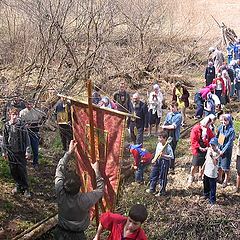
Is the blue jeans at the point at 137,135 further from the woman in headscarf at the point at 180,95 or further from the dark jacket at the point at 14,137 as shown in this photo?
the dark jacket at the point at 14,137

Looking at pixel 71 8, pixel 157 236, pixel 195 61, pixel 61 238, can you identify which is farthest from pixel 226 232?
pixel 195 61

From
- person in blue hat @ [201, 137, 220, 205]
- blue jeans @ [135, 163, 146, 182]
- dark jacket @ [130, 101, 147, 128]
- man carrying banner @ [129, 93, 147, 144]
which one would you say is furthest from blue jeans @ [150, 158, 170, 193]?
dark jacket @ [130, 101, 147, 128]

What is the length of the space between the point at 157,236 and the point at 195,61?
49.4 ft

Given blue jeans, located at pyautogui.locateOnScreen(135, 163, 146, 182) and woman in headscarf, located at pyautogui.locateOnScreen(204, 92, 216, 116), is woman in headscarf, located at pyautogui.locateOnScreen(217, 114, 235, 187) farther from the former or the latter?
woman in headscarf, located at pyautogui.locateOnScreen(204, 92, 216, 116)

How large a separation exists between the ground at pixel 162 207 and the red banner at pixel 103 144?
109 centimetres

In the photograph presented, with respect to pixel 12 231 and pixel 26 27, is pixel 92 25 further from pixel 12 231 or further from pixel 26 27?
pixel 12 231

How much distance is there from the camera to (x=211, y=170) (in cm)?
812

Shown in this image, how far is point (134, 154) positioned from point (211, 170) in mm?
1608

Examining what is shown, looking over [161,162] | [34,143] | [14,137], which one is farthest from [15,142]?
[161,162]

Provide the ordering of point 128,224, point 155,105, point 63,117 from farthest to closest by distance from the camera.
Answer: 1. point 155,105
2. point 63,117
3. point 128,224

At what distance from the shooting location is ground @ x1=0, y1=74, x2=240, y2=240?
295 inches

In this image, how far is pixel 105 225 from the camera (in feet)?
15.7

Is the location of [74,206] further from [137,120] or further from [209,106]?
[209,106]

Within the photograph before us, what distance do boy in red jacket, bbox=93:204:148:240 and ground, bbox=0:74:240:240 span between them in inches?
116
